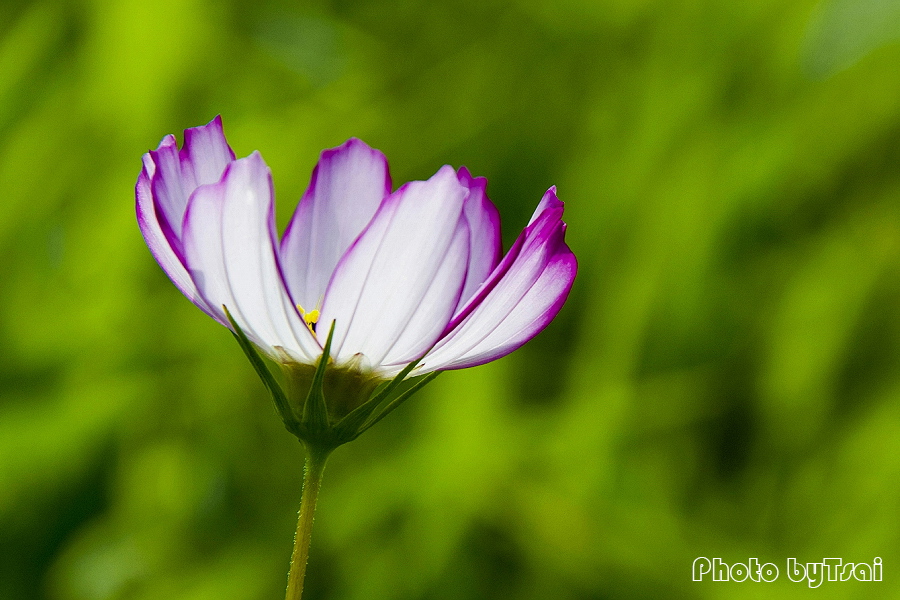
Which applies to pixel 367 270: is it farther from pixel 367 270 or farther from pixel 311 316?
pixel 311 316

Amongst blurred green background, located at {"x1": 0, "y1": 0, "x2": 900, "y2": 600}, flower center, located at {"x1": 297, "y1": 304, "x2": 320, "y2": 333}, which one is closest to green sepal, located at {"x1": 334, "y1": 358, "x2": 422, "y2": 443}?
flower center, located at {"x1": 297, "y1": 304, "x2": 320, "y2": 333}

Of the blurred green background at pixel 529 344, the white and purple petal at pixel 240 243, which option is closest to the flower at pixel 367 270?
the white and purple petal at pixel 240 243

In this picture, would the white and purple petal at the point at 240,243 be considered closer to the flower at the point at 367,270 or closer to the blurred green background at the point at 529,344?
the flower at the point at 367,270

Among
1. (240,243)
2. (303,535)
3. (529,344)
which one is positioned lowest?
(303,535)

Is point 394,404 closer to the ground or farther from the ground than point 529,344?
closer to the ground

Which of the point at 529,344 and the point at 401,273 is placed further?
the point at 529,344

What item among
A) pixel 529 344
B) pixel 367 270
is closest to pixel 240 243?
pixel 367 270
